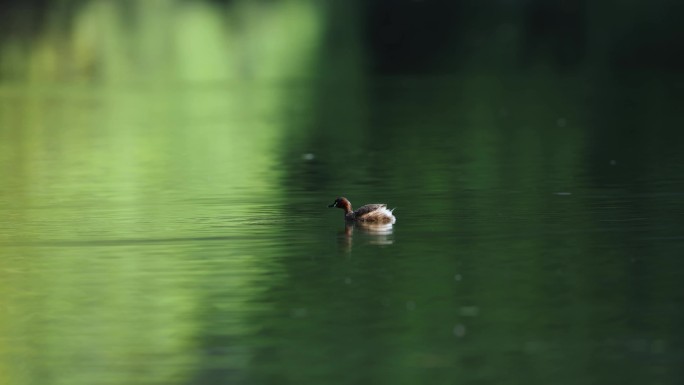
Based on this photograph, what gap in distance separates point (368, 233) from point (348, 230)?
1.77 feet

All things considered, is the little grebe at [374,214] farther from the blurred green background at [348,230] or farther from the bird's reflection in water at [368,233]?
the blurred green background at [348,230]

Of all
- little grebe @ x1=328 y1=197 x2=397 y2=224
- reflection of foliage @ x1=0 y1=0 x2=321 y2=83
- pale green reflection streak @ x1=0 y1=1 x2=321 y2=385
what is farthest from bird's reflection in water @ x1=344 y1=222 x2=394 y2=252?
reflection of foliage @ x1=0 y1=0 x2=321 y2=83

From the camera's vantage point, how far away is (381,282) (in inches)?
688

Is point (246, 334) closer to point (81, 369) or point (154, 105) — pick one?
point (81, 369)

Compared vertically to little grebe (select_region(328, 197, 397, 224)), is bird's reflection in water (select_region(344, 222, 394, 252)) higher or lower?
lower

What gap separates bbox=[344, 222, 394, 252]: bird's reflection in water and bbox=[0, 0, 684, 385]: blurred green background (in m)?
0.08

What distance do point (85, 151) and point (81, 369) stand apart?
23081mm

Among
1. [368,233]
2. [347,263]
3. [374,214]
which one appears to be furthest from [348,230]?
[347,263]

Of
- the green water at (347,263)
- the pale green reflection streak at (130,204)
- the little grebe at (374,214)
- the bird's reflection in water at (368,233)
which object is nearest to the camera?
the green water at (347,263)

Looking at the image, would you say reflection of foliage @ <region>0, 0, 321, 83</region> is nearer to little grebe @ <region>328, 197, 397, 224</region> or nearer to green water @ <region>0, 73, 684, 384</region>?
green water @ <region>0, 73, 684, 384</region>

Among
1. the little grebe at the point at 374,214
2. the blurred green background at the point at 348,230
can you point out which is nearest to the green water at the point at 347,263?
the blurred green background at the point at 348,230

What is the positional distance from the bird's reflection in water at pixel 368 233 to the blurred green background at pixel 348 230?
3.1 inches

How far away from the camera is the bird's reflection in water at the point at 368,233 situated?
2042 centimetres

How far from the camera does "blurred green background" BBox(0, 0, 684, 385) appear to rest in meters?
14.3
